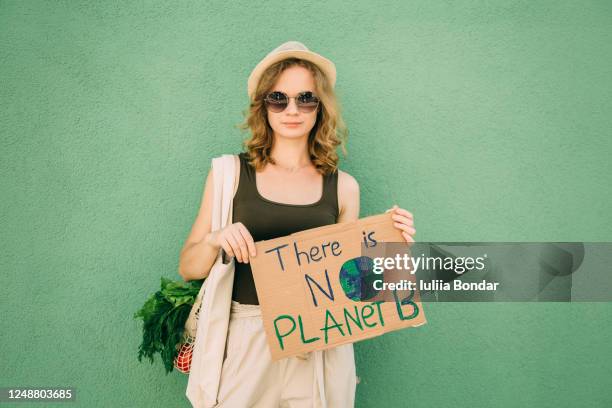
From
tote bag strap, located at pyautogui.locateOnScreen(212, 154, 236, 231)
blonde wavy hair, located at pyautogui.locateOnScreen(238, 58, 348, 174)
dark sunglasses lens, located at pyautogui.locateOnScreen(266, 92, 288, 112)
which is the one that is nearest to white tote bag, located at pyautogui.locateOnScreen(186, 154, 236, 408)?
tote bag strap, located at pyautogui.locateOnScreen(212, 154, 236, 231)

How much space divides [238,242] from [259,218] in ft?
0.79

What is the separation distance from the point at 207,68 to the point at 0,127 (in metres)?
1.09

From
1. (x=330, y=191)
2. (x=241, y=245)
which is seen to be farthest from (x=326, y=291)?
(x=330, y=191)

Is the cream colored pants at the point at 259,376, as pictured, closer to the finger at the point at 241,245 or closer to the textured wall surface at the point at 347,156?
the finger at the point at 241,245

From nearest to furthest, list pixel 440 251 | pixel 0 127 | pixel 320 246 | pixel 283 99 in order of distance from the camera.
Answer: pixel 320 246 < pixel 283 99 < pixel 0 127 < pixel 440 251

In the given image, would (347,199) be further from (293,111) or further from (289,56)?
(289,56)

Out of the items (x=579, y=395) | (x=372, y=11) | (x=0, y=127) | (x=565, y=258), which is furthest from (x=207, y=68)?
(x=579, y=395)

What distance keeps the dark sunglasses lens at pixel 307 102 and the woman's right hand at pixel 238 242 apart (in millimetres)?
595

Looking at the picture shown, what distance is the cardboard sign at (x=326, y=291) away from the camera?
5.28ft

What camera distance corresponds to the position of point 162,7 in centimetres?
232

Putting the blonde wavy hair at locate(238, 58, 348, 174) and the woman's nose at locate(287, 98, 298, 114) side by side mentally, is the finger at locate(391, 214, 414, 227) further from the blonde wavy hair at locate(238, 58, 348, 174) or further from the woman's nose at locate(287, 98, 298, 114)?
the woman's nose at locate(287, 98, 298, 114)

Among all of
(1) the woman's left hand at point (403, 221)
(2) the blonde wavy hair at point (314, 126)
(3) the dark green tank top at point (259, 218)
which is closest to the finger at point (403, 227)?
(1) the woman's left hand at point (403, 221)

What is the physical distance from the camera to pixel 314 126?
83.1 inches

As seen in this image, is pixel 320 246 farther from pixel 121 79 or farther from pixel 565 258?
pixel 565 258
